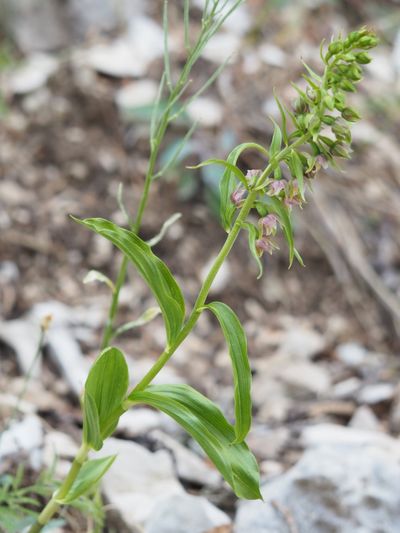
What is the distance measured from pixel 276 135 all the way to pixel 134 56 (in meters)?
2.76

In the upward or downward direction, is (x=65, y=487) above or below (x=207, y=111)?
below

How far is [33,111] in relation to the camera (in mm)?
3295

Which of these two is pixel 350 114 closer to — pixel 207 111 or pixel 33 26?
pixel 207 111

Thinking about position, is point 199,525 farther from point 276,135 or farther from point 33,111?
point 33,111

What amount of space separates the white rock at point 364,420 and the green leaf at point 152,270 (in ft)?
4.53

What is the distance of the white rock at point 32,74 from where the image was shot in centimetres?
334

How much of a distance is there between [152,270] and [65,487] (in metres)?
0.43

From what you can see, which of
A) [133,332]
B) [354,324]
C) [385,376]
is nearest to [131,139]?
[133,332]

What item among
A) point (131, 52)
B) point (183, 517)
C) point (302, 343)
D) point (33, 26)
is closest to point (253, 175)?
point (183, 517)

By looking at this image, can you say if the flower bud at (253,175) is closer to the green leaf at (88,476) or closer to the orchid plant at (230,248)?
the orchid plant at (230,248)

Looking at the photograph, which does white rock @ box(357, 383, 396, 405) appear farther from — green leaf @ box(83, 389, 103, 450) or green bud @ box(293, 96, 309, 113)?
green bud @ box(293, 96, 309, 113)

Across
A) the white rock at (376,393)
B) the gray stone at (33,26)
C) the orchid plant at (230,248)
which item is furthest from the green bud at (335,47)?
the gray stone at (33,26)

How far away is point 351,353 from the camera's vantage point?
9.55 ft

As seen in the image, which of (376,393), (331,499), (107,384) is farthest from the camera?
(376,393)
